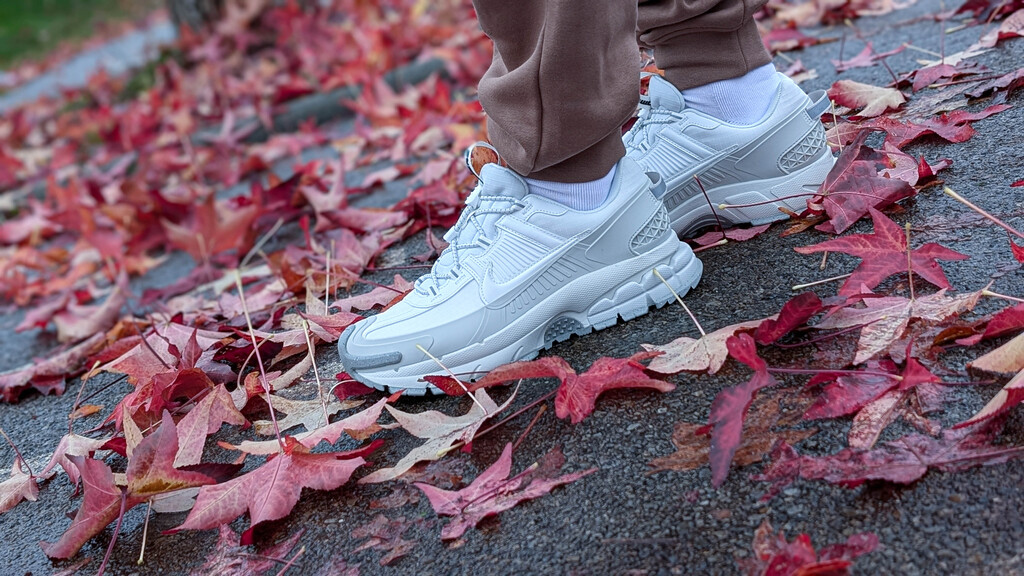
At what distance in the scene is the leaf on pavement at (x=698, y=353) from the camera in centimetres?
102

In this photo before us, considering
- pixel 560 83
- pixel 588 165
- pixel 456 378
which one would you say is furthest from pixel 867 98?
pixel 456 378

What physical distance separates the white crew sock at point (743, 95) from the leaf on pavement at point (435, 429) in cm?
69

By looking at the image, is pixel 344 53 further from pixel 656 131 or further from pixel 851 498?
pixel 851 498

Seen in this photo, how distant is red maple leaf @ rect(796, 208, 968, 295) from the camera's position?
3.37 feet

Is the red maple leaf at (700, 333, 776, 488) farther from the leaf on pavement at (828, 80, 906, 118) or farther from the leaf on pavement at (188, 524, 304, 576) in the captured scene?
the leaf on pavement at (828, 80, 906, 118)

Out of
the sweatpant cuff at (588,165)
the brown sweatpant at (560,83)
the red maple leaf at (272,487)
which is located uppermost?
the brown sweatpant at (560,83)

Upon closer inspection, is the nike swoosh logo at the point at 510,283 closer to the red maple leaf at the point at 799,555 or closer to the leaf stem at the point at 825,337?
the leaf stem at the point at 825,337

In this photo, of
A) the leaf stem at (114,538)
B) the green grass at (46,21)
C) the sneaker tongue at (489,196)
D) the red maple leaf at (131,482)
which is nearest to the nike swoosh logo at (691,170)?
the sneaker tongue at (489,196)

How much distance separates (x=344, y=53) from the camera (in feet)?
14.1

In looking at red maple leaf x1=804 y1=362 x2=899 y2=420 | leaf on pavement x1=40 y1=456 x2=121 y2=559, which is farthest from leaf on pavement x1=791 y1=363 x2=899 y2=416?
leaf on pavement x1=40 y1=456 x2=121 y2=559

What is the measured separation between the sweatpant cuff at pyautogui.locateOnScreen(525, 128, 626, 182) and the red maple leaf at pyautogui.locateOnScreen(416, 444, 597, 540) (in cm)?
45

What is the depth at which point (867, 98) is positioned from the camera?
175cm

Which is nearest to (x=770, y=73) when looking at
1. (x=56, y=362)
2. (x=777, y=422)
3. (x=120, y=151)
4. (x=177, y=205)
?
(x=777, y=422)

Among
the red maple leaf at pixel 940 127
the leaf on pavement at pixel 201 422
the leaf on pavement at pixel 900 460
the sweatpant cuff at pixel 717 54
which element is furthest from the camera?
the red maple leaf at pixel 940 127
